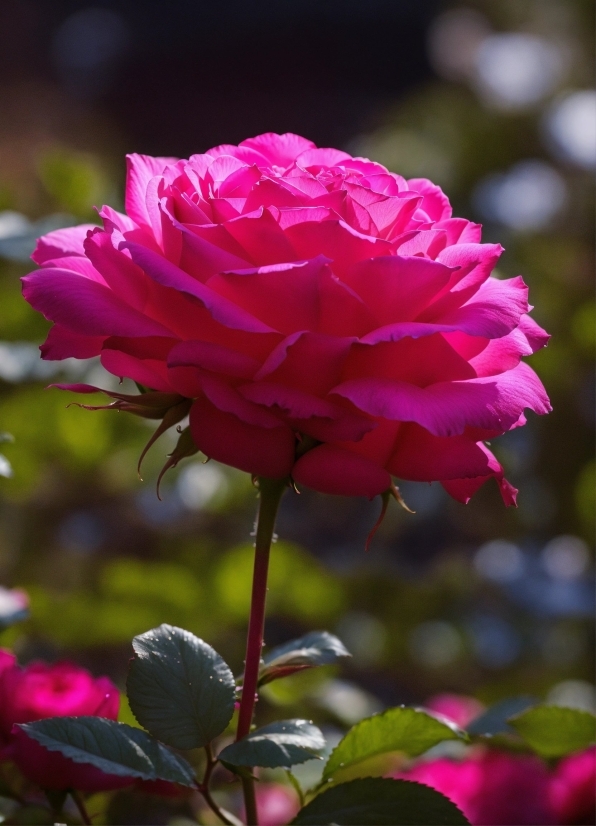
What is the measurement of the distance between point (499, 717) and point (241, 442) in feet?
0.61

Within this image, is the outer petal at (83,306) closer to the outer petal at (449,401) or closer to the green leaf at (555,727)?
the outer petal at (449,401)

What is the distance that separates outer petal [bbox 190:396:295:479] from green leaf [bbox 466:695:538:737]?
0.50ft

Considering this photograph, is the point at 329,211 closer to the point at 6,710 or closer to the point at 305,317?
the point at 305,317

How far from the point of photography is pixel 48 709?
0.97ft

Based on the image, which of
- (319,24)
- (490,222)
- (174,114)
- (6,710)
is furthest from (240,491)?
(319,24)

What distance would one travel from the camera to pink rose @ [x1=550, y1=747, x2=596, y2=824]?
41 cm

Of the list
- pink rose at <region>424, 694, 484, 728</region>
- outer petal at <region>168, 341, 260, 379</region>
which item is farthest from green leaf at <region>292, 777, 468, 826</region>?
pink rose at <region>424, 694, 484, 728</region>

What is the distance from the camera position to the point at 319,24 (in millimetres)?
3516

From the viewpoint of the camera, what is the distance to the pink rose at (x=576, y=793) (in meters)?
0.41

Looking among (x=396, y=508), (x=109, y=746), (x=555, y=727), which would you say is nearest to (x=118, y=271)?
(x=109, y=746)

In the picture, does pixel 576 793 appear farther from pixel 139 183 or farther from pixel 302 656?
pixel 139 183

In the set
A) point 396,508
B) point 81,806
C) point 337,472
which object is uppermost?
point 337,472

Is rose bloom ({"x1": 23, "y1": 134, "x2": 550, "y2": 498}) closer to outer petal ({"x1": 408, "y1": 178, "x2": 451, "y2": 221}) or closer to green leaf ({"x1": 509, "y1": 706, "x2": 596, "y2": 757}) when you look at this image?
outer petal ({"x1": 408, "y1": 178, "x2": 451, "y2": 221})

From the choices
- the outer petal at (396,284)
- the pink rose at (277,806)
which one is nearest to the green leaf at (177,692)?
the outer petal at (396,284)
